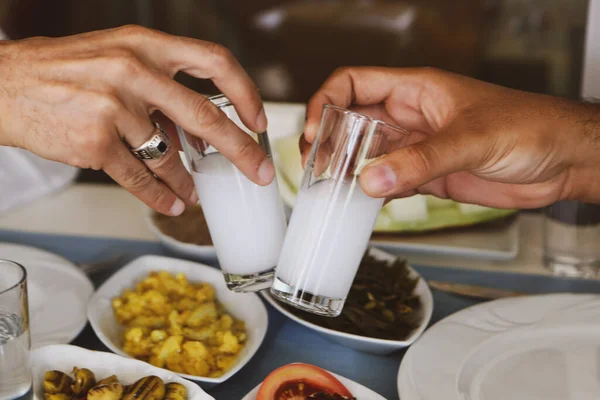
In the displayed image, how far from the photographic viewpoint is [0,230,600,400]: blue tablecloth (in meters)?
0.97

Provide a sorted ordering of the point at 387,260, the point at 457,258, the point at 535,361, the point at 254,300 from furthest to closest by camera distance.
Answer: the point at 457,258 → the point at 387,260 → the point at 254,300 → the point at 535,361

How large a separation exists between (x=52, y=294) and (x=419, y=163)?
70 cm

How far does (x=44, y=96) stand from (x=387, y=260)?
2.10 feet

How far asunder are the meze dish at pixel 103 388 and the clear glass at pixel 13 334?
4 cm

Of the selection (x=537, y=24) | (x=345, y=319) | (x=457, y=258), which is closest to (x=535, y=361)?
(x=345, y=319)

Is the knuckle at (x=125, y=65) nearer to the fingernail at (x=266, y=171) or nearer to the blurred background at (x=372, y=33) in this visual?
the fingernail at (x=266, y=171)

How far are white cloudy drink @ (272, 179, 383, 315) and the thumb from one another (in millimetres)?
35

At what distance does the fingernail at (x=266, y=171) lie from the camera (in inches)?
33.4

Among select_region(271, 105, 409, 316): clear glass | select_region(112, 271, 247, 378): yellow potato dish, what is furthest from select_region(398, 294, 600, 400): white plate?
select_region(112, 271, 247, 378): yellow potato dish

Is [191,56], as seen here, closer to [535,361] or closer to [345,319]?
[345,319]

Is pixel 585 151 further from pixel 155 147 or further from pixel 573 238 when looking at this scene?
pixel 155 147

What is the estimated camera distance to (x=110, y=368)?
861mm

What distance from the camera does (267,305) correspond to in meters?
1.16

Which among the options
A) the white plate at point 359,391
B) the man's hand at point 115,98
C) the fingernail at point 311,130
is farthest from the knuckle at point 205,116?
the white plate at point 359,391
